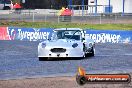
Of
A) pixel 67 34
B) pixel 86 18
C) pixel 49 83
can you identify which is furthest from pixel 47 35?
pixel 86 18

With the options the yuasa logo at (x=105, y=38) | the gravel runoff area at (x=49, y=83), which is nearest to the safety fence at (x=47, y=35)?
the yuasa logo at (x=105, y=38)

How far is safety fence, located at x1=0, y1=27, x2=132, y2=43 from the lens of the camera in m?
28.5

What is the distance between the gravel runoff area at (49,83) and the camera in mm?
9384

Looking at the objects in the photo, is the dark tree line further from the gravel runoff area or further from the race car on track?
the gravel runoff area

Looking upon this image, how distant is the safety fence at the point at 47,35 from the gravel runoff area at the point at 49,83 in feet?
56.5

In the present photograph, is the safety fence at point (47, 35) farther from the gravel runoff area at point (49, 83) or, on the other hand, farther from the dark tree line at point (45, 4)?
the dark tree line at point (45, 4)

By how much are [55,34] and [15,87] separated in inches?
326

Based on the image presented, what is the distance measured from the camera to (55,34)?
17.8 meters

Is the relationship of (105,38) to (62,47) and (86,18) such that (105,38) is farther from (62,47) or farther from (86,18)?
(86,18)

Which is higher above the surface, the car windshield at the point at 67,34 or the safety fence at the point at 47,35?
the car windshield at the point at 67,34

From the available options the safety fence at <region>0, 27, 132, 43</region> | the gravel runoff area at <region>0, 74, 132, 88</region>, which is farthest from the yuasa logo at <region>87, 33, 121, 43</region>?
the gravel runoff area at <region>0, 74, 132, 88</region>

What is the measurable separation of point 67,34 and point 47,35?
39.3 feet

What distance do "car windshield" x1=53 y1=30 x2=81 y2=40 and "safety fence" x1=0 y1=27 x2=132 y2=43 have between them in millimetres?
10205

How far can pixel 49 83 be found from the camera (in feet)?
33.4
